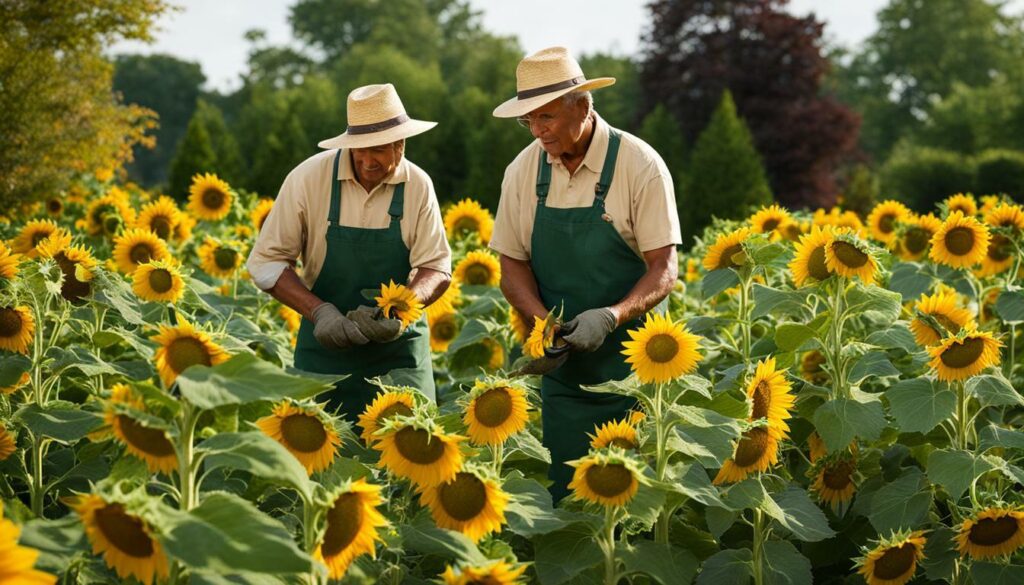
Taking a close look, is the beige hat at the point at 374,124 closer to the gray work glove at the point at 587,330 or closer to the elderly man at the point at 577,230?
the elderly man at the point at 577,230

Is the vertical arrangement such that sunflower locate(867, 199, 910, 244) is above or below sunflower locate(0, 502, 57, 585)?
below

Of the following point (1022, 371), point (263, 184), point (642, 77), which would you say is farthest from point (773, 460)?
point (642, 77)

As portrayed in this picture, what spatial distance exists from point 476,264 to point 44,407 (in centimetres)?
286

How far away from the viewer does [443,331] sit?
5.88m

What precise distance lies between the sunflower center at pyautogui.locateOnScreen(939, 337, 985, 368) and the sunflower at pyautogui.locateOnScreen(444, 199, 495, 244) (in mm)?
3740

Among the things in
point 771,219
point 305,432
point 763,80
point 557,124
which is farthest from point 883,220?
point 763,80

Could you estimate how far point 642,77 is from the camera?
36.0 m

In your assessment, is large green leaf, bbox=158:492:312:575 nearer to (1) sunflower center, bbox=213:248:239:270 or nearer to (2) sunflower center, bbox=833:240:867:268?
(2) sunflower center, bbox=833:240:867:268

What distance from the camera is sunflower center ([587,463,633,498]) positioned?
106 inches

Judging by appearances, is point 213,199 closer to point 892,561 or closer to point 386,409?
point 386,409

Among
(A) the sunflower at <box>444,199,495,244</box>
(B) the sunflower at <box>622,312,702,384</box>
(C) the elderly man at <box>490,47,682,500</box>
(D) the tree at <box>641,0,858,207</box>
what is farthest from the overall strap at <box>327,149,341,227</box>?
(D) the tree at <box>641,0,858,207</box>

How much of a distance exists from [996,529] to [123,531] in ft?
7.42

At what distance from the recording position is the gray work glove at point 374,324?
4008mm

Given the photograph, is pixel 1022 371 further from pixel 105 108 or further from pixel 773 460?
pixel 105 108
